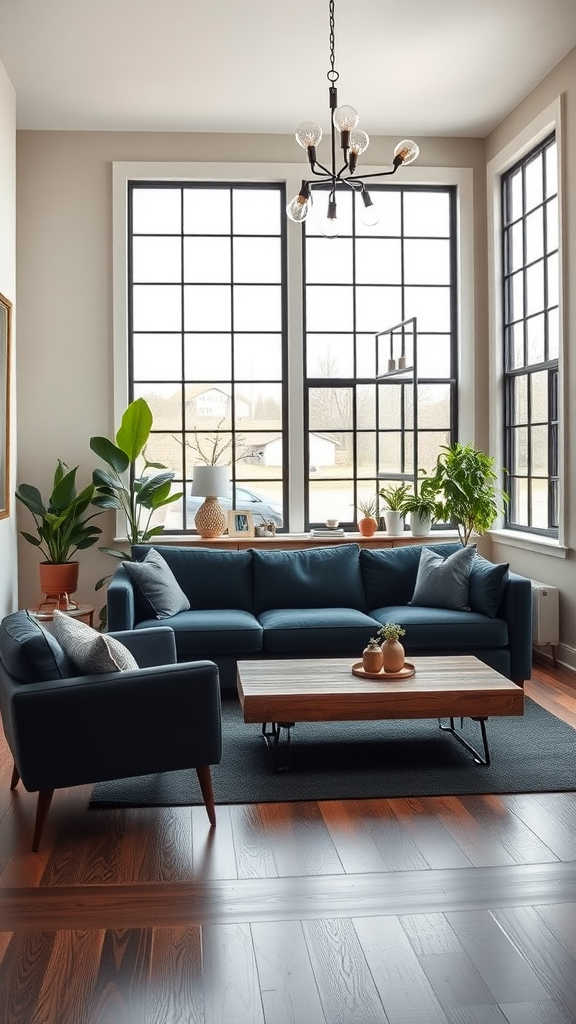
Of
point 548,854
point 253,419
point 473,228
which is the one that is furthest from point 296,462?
point 548,854

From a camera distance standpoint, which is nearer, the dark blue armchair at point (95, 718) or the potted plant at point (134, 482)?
the dark blue armchair at point (95, 718)

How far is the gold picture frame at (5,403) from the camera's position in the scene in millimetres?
5855

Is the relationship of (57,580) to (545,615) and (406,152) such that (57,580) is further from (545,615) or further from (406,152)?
(406,152)

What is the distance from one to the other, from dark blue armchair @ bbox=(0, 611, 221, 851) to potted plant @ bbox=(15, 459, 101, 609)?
2852mm

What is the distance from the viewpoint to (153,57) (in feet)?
18.6

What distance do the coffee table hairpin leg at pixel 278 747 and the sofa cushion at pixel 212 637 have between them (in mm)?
778

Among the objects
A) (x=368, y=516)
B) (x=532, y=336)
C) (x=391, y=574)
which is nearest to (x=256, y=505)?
(x=368, y=516)

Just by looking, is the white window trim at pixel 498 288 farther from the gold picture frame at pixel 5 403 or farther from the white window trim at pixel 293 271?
the gold picture frame at pixel 5 403

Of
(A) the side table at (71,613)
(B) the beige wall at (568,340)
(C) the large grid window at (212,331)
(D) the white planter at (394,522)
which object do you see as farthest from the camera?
(C) the large grid window at (212,331)

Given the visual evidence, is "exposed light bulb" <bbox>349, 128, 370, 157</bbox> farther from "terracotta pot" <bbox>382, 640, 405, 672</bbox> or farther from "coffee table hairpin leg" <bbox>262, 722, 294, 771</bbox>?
"coffee table hairpin leg" <bbox>262, 722, 294, 771</bbox>

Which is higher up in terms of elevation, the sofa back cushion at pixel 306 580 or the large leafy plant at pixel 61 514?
the large leafy plant at pixel 61 514

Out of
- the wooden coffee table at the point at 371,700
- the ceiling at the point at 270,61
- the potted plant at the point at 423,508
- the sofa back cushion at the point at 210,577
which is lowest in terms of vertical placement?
the wooden coffee table at the point at 371,700

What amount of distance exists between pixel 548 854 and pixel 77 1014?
1.62m

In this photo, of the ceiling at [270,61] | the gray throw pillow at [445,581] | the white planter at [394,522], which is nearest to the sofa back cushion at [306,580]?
the gray throw pillow at [445,581]
